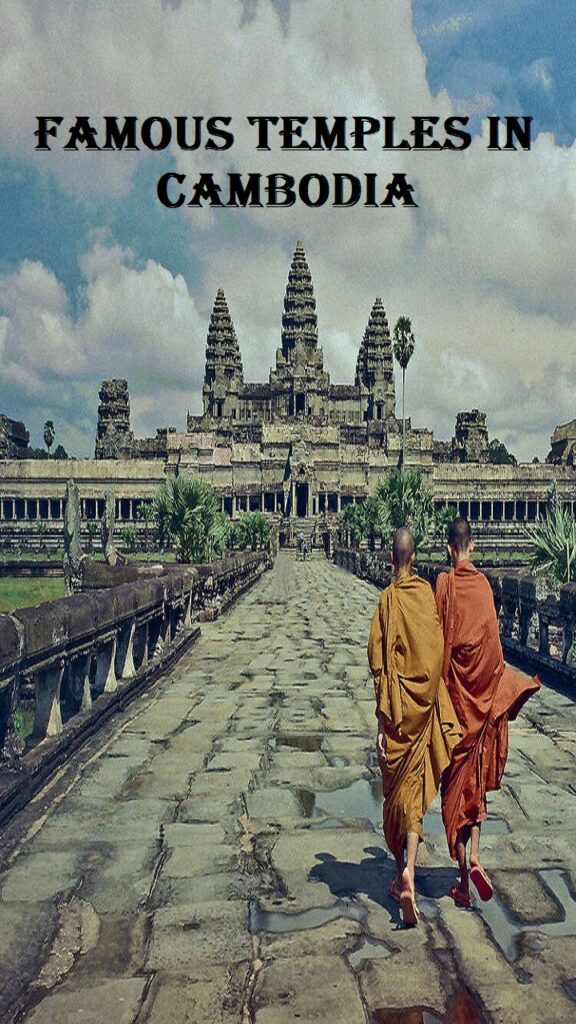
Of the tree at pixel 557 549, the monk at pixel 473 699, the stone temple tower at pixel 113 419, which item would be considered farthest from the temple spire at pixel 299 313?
the monk at pixel 473 699

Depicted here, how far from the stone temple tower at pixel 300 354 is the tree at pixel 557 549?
79.2 meters

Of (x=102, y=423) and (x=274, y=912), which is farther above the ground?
(x=102, y=423)

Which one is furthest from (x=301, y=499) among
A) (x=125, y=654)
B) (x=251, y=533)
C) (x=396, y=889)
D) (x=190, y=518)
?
(x=396, y=889)

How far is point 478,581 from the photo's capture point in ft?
13.7

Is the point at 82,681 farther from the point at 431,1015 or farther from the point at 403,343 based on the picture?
the point at 403,343

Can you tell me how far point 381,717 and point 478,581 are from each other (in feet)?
2.67

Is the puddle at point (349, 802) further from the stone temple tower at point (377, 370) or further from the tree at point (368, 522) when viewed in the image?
the stone temple tower at point (377, 370)

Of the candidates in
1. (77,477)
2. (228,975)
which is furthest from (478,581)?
(77,477)

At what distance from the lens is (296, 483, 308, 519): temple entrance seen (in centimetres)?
7744

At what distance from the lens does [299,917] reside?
12.1ft

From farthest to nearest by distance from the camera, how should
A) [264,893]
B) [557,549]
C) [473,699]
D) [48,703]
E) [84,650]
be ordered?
1. [557,549]
2. [84,650]
3. [48,703]
4. [473,699]
5. [264,893]

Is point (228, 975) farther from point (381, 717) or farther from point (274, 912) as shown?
point (381, 717)

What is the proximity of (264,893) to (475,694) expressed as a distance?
1326mm

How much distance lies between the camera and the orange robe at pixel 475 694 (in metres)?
3.99
